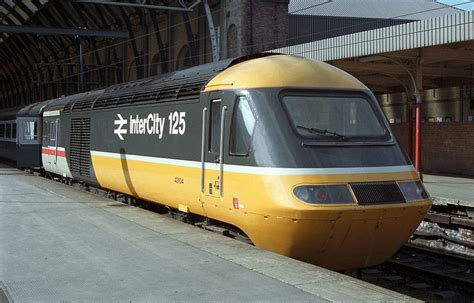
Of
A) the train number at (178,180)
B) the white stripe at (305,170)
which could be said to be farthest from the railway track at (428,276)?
the train number at (178,180)

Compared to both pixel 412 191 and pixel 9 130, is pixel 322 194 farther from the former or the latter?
pixel 9 130

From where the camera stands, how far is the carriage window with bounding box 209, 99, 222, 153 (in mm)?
7516

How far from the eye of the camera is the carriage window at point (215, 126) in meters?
7.52

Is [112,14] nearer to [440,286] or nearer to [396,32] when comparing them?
[396,32]

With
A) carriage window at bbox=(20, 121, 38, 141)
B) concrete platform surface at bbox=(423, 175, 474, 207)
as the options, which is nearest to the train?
concrete platform surface at bbox=(423, 175, 474, 207)

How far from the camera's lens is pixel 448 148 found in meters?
19.4

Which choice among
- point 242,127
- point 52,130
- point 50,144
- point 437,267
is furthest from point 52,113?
point 437,267

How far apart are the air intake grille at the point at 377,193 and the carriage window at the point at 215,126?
6.55ft

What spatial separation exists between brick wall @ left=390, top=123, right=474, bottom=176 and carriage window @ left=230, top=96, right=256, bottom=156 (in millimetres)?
12198

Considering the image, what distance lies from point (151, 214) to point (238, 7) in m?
19.1

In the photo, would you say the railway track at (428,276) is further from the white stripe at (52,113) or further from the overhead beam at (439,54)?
the white stripe at (52,113)

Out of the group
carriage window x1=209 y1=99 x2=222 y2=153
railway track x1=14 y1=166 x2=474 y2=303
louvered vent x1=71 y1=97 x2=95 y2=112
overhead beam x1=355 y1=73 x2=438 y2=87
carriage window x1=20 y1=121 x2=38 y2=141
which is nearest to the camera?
carriage window x1=209 y1=99 x2=222 y2=153

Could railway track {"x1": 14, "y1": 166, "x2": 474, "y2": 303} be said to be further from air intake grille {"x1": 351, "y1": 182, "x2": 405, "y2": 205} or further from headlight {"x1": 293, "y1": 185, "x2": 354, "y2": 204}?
headlight {"x1": 293, "y1": 185, "x2": 354, "y2": 204}

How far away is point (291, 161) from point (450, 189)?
9.48 metres
